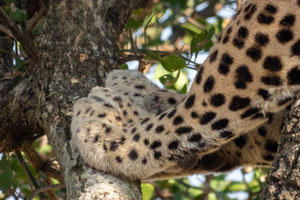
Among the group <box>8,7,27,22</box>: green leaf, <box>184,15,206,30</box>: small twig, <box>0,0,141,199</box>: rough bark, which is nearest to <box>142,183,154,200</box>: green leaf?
<box>0,0,141,199</box>: rough bark

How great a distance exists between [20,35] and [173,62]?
869 mm

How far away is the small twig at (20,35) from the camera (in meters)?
3.27

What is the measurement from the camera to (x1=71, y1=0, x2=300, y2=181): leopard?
2.51 meters

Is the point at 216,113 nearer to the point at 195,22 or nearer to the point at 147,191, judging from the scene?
the point at 147,191

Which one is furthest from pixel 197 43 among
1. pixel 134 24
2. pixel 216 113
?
pixel 216 113

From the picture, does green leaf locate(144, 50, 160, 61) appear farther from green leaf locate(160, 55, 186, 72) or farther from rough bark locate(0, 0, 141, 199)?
rough bark locate(0, 0, 141, 199)

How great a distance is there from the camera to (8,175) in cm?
365

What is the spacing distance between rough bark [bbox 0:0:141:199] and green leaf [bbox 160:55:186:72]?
11.1 inches

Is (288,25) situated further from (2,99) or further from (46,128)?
(2,99)

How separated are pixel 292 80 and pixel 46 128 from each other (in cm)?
132

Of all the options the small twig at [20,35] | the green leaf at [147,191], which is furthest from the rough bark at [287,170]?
the green leaf at [147,191]

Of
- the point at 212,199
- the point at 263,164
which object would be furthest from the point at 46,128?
the point at 212,199

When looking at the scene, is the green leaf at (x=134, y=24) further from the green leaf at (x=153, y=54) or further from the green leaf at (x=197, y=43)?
the green leaf at (x=197, y=43)

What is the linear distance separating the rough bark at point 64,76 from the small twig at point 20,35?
1.8 inches
